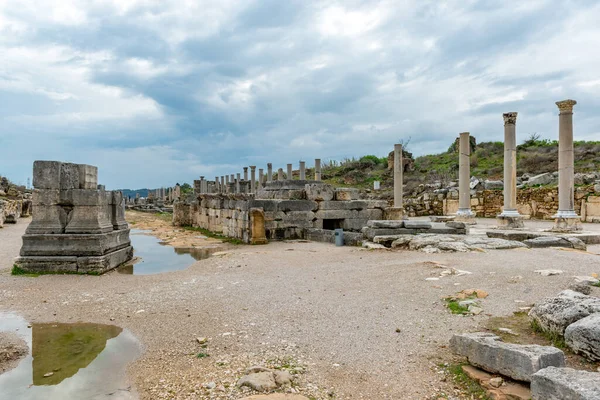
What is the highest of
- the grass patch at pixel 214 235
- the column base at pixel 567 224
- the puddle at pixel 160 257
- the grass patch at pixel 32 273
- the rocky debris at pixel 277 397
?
the column base at pixel 567 224

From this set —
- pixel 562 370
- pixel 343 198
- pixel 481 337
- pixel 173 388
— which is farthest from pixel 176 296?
pixel 343 198

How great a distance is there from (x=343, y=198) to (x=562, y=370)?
1241 cm

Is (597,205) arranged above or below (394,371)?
above

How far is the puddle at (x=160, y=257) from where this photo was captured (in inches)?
365

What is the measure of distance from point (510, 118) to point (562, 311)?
1273 centimetres

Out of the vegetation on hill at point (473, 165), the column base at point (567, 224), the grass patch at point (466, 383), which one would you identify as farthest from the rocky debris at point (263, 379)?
the vegetation on hill at point (473, 165)

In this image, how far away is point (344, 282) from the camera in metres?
6.89

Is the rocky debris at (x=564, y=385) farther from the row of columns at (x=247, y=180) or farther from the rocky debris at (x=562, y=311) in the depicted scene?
the row of columns at (x=247, y=180)

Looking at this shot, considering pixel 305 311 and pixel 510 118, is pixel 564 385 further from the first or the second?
pixel 510 118

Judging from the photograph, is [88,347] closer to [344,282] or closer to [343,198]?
[344,282]

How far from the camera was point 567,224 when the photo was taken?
524 inches

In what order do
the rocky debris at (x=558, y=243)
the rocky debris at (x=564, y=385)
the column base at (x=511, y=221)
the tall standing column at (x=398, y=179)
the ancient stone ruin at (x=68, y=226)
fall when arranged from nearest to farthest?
the rocky debris at (x=564, y=385) < the ancient stone ruin at (x=68, y=226) < the rocky debris at (x=558, y=243) < the column base at (x=511, y=221) < the tall standing column at (x=398, y=179)

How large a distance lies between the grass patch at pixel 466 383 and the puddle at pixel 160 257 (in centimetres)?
686

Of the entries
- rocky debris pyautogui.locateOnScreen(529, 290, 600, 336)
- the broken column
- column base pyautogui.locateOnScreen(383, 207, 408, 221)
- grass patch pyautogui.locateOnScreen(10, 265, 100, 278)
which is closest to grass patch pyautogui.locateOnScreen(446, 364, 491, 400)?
rocky debris pyautogui.locateOnScreen(529, 290, 600, 336)
